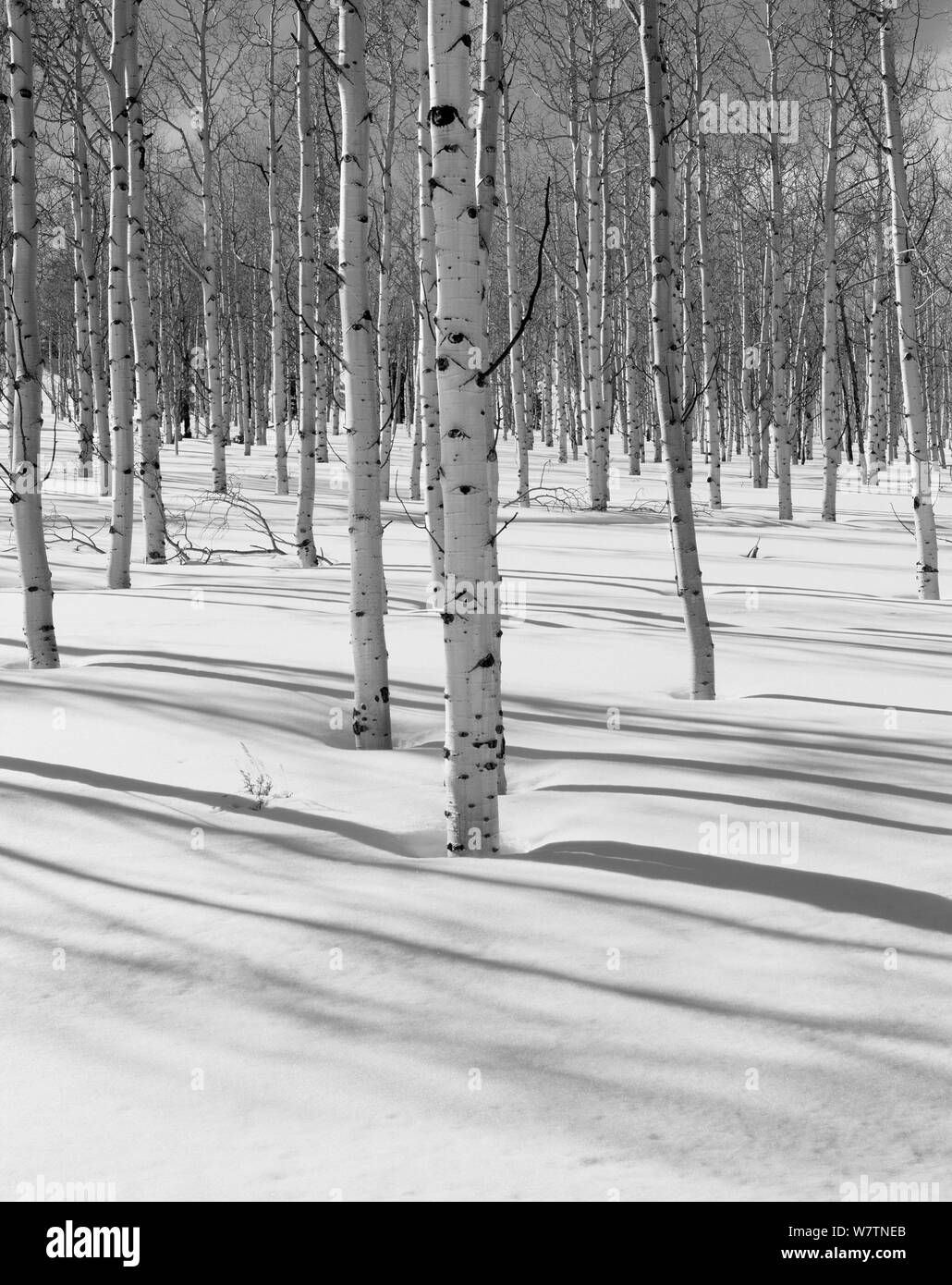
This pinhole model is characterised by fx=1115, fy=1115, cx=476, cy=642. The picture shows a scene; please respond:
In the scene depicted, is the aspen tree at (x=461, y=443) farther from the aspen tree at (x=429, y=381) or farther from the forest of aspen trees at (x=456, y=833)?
the aspen tree at (x=429, y=381)

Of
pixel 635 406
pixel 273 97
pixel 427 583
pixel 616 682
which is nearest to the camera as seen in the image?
pixel 616 682

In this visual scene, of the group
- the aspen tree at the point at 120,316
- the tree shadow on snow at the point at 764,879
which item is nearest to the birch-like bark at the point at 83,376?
the aspen tree at the point at 120,316

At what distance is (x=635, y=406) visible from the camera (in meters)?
27.0

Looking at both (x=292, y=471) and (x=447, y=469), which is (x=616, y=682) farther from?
(x=292, y=471)

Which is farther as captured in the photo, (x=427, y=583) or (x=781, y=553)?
(x=781, y=553)

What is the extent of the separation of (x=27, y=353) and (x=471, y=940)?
468 cm

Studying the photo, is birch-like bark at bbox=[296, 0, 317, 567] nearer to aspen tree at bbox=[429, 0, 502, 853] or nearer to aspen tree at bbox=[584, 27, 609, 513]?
aspen tree at bbox=[584, 27, 609, 513]

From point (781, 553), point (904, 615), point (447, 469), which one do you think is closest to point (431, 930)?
point (447, 469)

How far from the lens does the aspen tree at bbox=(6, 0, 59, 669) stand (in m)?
6.15

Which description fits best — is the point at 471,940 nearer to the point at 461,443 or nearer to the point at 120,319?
the point at 461,443

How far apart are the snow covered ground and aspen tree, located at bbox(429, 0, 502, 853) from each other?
0.90ft

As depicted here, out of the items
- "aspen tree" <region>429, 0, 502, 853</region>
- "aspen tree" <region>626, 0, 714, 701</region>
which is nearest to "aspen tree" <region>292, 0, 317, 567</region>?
"aspen tree" <region>626, 0, 714, 701</region>

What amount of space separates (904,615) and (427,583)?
4126 millimetres

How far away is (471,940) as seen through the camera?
3.07 meters
